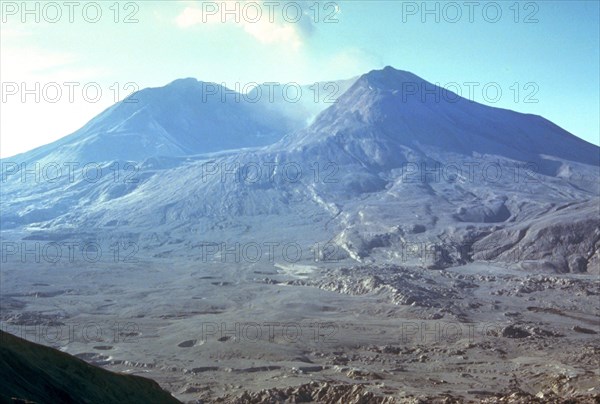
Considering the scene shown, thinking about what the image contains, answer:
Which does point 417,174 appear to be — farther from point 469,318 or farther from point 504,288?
point 469,318

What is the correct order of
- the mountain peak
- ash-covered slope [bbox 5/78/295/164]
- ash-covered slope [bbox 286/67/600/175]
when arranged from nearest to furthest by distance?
ash-covered slope [bbox 286/67/600/175] → the mountain peak → ash-covered slope [bbox 5/78/295/164]

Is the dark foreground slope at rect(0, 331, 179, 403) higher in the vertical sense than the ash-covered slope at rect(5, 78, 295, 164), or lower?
lower

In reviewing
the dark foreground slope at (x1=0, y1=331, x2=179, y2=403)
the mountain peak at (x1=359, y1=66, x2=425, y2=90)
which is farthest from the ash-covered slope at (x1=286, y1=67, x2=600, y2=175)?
the dark foreground slope at (x1=0, y1=331, x2=179, y2=403)

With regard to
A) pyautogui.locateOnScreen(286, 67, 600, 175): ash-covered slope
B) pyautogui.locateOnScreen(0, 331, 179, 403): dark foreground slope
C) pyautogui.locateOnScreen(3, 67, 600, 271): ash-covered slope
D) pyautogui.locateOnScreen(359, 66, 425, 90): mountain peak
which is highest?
pyautogui.locateOnScreen(359, 66, 425, 90): mountain peak

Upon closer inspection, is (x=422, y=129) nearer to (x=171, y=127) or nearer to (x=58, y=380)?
(x=171, y=127)

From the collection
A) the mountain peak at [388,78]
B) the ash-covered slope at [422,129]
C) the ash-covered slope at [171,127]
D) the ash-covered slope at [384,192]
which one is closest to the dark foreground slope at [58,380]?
the ash-covered slope at [384,192]

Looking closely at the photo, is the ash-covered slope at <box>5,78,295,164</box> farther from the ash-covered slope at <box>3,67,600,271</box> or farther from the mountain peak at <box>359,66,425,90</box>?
the mountain peak at <box>359,66,425,90</box>

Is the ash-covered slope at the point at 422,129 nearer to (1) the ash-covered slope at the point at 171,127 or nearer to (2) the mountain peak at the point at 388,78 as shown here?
(2) the mountain peak at the point at 388,78
